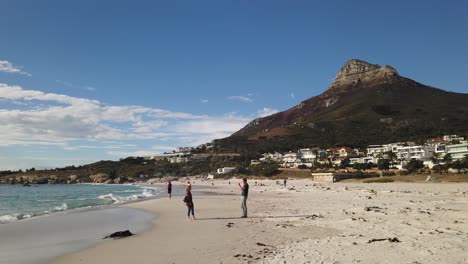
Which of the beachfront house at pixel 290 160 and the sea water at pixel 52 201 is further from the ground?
the beachfront house at pixel 290 160

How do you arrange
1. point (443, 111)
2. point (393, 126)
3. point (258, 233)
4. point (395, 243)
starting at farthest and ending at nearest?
point (443, 111), point (393, 126), point (258, 233), point (395, 243)

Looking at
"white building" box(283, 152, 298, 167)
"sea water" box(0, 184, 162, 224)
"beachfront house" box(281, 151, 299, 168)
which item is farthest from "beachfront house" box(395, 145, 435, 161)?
"sea water" box(0, 184, 162, 224)

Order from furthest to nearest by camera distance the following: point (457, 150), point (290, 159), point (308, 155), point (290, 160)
Answer: 1. point (308, 155)
2. point (290, 159)
3. point (290, 160)
4. point (457, 150)

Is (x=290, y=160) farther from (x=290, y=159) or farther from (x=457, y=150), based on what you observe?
(x=457, y=150)

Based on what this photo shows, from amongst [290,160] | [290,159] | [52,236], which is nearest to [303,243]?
[52,236]

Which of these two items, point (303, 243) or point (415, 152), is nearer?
point (303, 243)

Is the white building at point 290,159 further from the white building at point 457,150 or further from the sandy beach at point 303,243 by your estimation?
the sandy beach at point 303,243

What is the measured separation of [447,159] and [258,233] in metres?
80.4

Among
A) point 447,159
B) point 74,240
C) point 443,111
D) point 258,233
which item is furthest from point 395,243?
point 443,111

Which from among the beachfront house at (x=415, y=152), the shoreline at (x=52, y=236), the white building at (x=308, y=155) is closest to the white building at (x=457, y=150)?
the beachfront house at (x=415, y=152)

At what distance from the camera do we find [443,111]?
199250 millimetres

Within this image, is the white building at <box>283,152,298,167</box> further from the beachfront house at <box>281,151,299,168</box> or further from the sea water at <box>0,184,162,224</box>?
the sea water at <box>0,184,162,224</box>

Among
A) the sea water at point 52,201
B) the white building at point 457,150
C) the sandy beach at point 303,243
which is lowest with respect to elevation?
the sea water at point 52,201

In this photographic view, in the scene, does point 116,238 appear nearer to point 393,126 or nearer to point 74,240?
point 74,240
